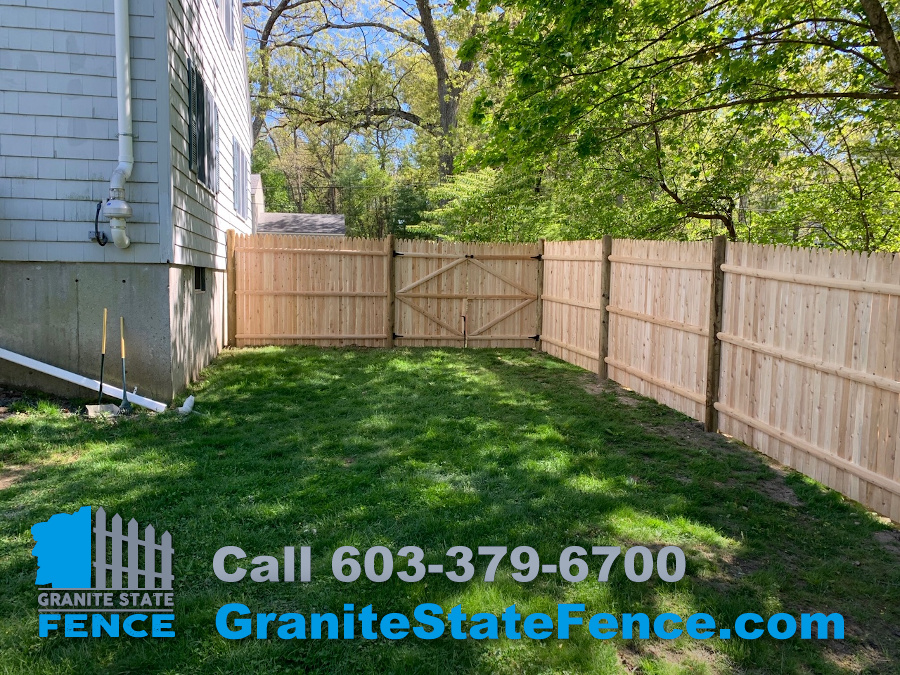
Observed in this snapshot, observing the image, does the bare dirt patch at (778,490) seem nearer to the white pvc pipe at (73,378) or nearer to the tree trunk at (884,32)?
the tree trunk at (884,32)

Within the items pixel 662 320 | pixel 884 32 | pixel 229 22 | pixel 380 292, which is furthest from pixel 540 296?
pixel 229 22

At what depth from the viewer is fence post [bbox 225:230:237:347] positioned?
414 inches

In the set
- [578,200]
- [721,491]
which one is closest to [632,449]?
[721,491]

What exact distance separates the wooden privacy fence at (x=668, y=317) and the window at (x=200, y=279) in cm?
208

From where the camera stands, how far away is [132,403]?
235 inches

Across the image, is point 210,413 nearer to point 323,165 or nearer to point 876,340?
point 876,340

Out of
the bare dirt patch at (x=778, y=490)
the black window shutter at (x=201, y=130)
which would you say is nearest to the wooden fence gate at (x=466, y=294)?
the black window shutter at (x=201, y=130)

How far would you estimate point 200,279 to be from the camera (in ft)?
27.3

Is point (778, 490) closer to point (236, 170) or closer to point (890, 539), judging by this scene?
point (890, 539)

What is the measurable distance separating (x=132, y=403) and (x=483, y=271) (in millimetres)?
6724

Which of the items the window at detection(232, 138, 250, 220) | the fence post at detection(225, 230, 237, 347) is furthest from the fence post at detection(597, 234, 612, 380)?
the window at detection(232, 138, 250, 220)

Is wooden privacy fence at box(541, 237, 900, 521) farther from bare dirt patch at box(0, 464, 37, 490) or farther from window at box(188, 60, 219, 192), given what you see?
bare dirt patch at box(0, 464, 37, 490)

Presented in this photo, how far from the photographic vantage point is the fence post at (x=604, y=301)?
8625 mm

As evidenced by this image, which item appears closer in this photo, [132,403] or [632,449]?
[632,449]
